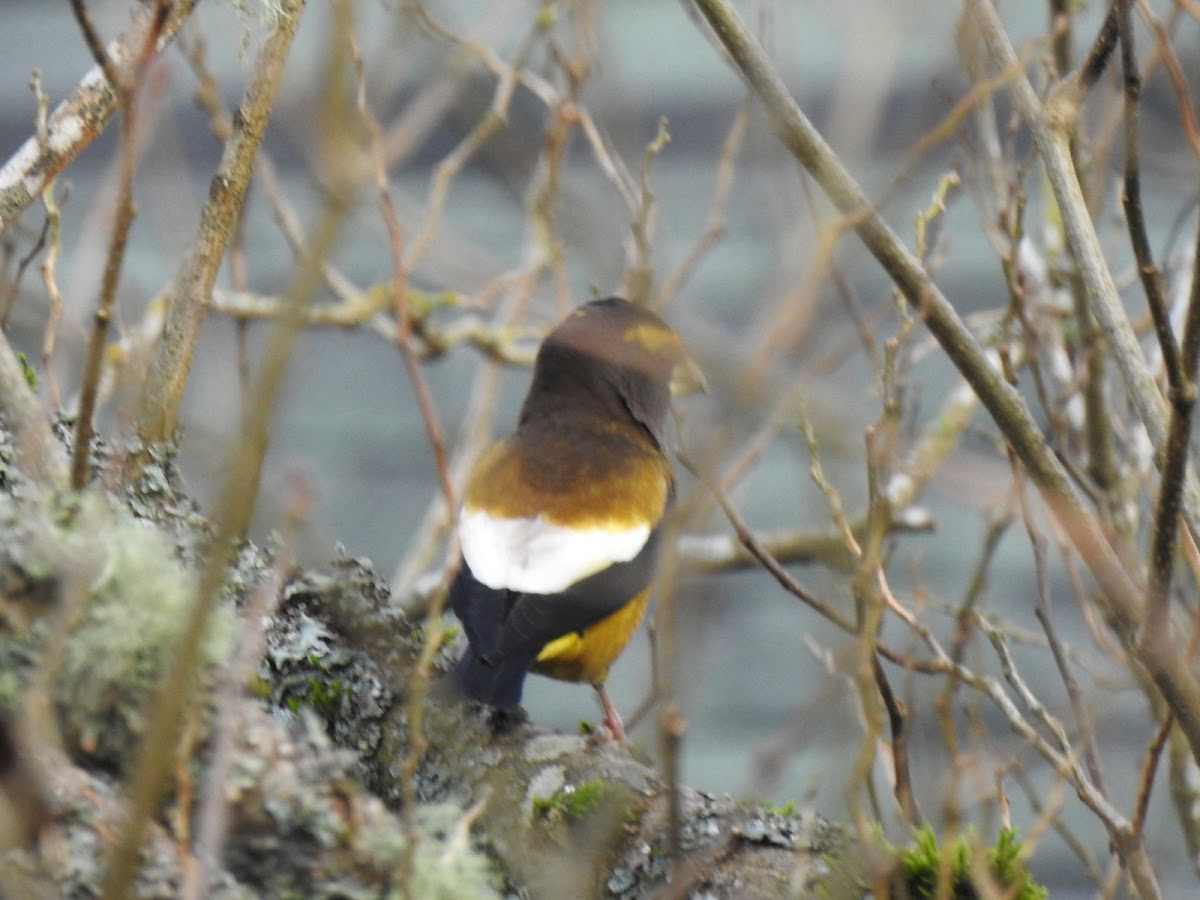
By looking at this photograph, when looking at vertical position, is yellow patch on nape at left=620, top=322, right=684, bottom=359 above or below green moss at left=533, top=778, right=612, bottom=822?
above

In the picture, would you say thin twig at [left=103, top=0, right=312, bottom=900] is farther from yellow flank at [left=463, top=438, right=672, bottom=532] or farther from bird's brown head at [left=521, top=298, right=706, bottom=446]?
bird's brown head at [left=521, top=298, right=706, bottom=446]

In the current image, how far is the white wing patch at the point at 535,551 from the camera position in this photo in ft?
11.2

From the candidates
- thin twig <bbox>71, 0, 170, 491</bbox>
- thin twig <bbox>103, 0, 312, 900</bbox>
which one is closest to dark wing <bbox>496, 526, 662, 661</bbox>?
thin twig <bbox>71, 0, 170, 491</bbox>

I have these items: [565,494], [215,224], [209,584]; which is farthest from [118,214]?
[565,494]

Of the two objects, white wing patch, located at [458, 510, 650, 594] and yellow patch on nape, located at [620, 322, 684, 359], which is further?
yellow patch on nape, located at [620, 322, 684, 359]

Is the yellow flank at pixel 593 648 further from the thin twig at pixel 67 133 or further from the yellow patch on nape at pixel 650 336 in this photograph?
the thin twig at pixel 67 133

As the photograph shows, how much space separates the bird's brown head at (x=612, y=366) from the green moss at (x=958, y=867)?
5.89ft

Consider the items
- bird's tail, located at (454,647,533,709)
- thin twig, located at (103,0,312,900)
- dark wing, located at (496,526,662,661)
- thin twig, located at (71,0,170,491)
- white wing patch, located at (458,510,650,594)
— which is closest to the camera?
thin twig, located at (103,0,312,900)

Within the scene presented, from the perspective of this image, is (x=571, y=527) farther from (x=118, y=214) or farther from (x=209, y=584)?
(x=209, y=584)

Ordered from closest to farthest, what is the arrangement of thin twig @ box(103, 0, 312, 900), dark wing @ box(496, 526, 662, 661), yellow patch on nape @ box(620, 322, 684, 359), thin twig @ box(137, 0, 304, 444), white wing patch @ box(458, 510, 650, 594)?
thin twig @ box(103, 0, 312, 900), thin twig @ box(137, 0, 304, 444), dark wing @ box(496, 526, 662, 661), white wing patch @ box(458, 510, 650, 594), yellow patch on nape @ box(620, 322, 684, 359)

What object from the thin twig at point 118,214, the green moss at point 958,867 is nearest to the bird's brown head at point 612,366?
the green moss at point 958,867

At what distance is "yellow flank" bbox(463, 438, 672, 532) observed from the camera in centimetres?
356

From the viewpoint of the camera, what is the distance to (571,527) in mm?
3561

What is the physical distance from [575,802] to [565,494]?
1.27 metres
